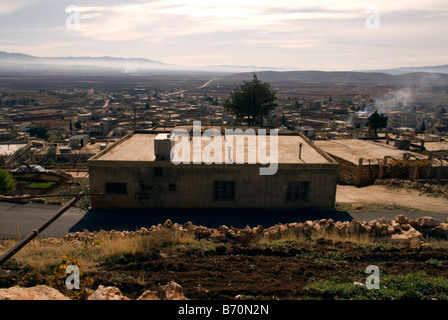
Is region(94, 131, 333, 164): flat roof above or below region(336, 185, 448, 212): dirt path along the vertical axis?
above

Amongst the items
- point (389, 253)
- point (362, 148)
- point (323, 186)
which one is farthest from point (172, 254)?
point (362, 148)

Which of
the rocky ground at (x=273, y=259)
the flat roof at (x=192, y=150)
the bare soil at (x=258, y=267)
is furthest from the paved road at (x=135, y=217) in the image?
the bare soil at (x=258, y=267)

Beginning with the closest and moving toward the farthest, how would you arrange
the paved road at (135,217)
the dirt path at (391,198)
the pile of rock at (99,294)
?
the pile of rock at (99,294), the paved road at (135,217), the dirt path at (391,198)

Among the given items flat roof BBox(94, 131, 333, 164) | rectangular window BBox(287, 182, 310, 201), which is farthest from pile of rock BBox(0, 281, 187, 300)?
rectangular window BBox(287, 182, 310, 201)

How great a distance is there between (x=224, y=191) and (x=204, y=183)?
3.38 ft

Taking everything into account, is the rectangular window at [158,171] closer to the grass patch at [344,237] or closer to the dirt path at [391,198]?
the grass patch at [344,237]

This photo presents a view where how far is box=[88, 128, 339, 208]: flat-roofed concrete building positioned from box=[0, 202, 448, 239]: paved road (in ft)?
1.41

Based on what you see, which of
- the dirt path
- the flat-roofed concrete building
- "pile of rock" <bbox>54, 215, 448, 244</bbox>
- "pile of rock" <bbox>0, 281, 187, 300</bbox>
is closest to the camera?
"pile of rock" <bbox>0, 281, 187, 300</bbox>

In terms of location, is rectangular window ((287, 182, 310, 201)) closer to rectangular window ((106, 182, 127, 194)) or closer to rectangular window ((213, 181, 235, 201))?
rectangular window ((213, 181, 235, 201))

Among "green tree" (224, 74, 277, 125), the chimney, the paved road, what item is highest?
"green tree" (224, 74, 277, 125)

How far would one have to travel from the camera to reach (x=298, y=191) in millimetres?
16672

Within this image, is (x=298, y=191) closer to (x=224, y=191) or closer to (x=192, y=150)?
(x=224, y=191)

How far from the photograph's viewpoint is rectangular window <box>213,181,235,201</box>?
16531 mm

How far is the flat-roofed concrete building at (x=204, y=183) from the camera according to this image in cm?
1620
